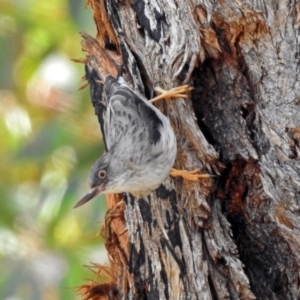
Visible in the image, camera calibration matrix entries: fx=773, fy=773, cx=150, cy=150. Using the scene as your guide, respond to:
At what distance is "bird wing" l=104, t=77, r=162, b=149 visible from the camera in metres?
3.09

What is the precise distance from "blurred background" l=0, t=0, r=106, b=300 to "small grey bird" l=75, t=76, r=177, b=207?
3.59 ft

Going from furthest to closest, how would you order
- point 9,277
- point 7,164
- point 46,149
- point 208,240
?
point 7,164, point 9,277, point 46,149, point 208,240

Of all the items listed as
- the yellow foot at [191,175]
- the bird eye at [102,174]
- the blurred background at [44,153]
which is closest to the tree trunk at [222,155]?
the yellow foot at [191,175]

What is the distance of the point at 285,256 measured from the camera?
9.53ft

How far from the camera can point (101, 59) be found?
129 inches

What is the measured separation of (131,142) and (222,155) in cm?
46

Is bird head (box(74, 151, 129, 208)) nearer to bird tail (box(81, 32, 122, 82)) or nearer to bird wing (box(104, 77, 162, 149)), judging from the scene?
bird wing (box(104, 77, 162, 149))

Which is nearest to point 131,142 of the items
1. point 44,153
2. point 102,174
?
point 102,174

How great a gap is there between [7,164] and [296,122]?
266 centimetres

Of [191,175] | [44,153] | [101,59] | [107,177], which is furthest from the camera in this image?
[44,153]

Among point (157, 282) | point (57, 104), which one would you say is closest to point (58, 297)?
point (57, 104)

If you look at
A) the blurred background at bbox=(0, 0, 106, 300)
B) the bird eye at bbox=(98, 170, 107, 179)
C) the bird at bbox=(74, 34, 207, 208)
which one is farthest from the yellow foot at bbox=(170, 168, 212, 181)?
the blurred background at bbox=(0, 0, 106, 300)

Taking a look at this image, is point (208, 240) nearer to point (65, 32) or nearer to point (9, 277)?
point (9, 277)

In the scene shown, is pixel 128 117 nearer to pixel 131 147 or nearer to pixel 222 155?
pixel 131 147
